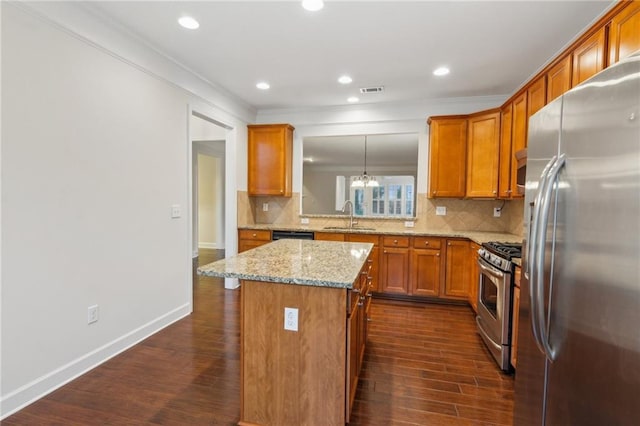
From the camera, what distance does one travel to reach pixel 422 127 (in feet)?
14.1

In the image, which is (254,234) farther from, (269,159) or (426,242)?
(426,242)

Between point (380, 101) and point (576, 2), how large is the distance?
2376 mm

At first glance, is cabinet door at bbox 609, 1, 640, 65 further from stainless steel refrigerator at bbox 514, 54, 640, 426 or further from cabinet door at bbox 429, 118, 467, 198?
cabinet door at bbox 429, 118, 467, 198

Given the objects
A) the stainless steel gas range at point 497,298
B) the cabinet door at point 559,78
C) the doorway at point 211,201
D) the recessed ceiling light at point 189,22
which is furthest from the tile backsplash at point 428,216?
the doorway at point 211,201

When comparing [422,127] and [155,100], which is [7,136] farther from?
[422,127]

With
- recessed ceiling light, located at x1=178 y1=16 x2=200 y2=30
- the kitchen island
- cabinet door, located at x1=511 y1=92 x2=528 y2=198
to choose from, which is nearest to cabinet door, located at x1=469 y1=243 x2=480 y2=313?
cabinet door, located at x1=511 y1=92 x2=528 y2=198

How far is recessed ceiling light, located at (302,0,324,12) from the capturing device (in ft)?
6.92

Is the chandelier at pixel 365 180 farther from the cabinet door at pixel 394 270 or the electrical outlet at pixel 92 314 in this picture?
the electrical outlet at pixel 92 314

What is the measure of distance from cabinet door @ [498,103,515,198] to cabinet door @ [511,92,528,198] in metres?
0.06

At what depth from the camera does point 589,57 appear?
2.02m

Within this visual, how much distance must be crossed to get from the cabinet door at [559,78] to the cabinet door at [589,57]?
7cm

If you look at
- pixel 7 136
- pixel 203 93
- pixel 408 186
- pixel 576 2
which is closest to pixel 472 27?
pixel 576 2

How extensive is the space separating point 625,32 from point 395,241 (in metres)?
2.73

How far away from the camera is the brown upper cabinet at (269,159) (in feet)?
15.0
